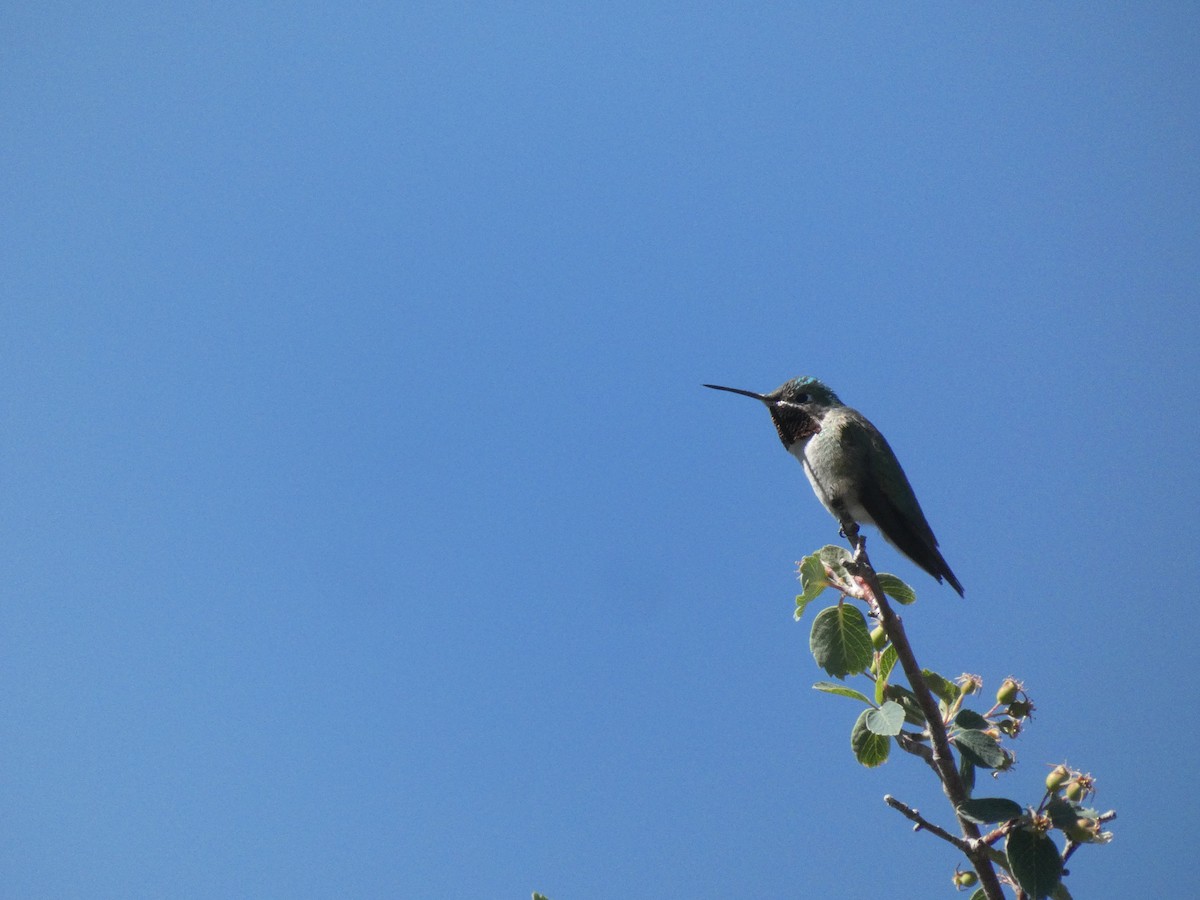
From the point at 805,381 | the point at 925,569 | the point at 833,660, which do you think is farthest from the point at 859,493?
the point at 833,660

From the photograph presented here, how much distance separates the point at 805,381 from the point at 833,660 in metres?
3.45

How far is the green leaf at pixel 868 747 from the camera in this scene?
323 centimetres

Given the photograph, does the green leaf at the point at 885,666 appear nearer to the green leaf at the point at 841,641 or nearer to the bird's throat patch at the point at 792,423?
the green leaf at the point at 841,641

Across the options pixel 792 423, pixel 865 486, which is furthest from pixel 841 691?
pixel 792 423

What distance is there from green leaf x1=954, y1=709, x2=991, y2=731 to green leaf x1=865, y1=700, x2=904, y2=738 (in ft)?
0.73

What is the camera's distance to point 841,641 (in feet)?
11.2

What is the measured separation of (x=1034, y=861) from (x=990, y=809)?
0.74 feet

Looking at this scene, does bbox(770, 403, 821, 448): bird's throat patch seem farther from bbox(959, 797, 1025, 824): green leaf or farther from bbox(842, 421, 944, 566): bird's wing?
bbox(959, 797, 1025, 824): green leaf

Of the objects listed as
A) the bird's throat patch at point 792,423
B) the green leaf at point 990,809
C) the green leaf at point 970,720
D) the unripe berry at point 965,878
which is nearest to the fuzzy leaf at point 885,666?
the green leaf at point 970,720

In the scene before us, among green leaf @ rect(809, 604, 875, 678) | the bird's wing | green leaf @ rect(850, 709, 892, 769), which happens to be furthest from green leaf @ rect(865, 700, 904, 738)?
the bird's wing

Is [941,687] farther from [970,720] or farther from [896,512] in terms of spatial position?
[896,512]

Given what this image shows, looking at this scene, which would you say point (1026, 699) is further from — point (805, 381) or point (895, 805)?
point (805, 381)

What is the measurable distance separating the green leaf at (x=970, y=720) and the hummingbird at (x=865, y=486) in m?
2.18

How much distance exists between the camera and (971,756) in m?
2.90
